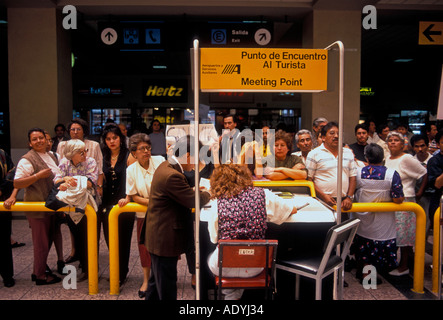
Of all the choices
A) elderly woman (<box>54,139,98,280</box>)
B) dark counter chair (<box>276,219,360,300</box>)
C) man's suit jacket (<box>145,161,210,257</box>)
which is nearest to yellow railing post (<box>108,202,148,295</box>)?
elderly woman (<box>54,139,98,280</box>)

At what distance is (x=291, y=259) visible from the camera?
2723mm

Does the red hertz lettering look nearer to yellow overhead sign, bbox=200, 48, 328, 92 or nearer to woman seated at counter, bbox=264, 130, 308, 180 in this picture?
woman seated at counter, bbox=264, 130, 308, 180

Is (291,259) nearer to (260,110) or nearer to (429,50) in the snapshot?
(429,50)

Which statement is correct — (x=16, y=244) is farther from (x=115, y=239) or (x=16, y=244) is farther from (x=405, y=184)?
(x=405, y=184)

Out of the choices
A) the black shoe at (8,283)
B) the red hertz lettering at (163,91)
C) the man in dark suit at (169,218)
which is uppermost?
the red hertz lettering at (163,91)

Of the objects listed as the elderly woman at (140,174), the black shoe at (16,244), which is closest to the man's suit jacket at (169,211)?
the elderly woman at (140,174)

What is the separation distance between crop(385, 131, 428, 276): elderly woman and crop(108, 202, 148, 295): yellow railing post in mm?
2789

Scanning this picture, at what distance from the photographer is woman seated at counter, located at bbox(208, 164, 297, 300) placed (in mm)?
2510

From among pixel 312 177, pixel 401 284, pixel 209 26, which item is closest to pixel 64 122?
pixel 209 26

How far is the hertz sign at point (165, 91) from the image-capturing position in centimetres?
1493

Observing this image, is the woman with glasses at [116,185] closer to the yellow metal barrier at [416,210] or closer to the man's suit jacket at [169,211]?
the man's suit jacket at [169,211]

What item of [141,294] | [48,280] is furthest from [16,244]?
[141,294]

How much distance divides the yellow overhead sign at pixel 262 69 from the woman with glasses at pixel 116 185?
171 centimetres
